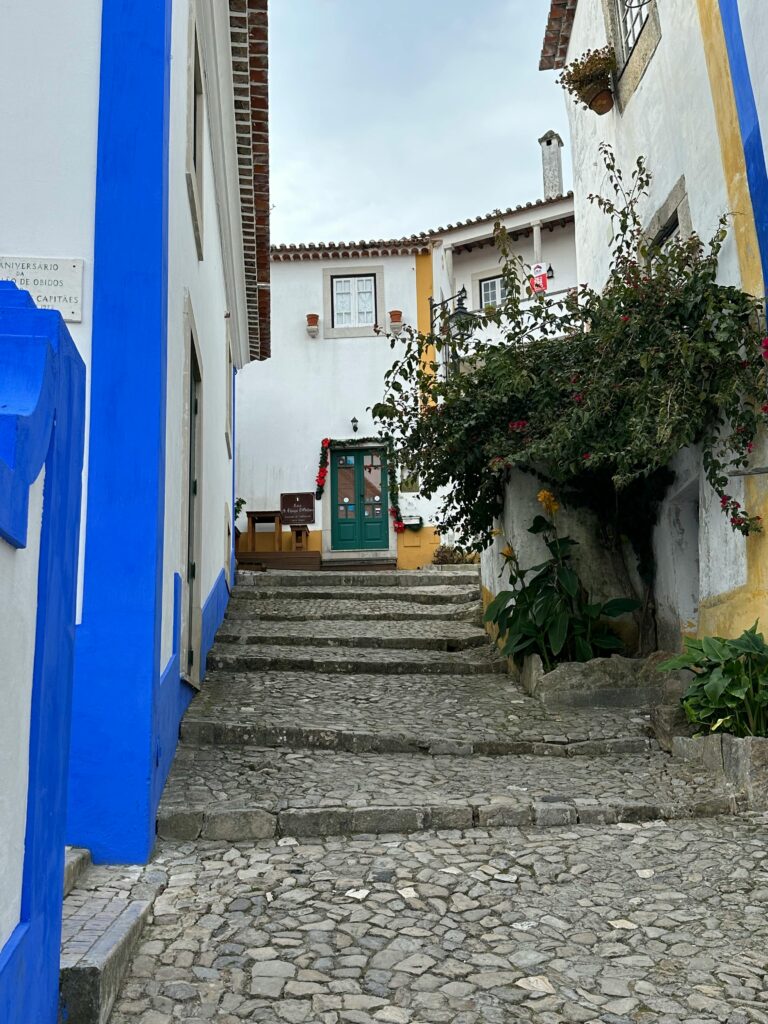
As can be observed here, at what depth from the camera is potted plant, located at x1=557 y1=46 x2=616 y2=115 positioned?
8.52 meters

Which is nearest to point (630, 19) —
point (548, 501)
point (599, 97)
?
point (599, 97)

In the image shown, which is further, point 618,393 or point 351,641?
point 351,641

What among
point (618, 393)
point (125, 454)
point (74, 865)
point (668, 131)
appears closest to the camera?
point (74, 865)

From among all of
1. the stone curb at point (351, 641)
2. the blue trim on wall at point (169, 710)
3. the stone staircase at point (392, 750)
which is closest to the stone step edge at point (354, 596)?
the stone staircase at point (392, 750)

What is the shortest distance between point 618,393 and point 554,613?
1.85 metres

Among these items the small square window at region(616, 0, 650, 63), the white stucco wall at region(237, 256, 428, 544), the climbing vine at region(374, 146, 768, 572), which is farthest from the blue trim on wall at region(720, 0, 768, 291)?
the white stucco wall at region(237, 256, 428, 544)

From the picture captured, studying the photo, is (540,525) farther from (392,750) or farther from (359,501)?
(359,501)

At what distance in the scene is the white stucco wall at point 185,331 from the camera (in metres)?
4.66

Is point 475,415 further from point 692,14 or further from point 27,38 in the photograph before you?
point 27,38

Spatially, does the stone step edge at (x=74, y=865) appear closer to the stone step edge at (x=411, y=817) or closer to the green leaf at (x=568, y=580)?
the stone step edge at (x=411, y=817)

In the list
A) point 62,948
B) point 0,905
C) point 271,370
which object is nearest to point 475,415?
point 62,948

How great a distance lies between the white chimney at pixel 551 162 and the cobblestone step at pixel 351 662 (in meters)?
15.9

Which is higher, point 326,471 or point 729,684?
point 326,471

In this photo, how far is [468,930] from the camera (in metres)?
3.31
